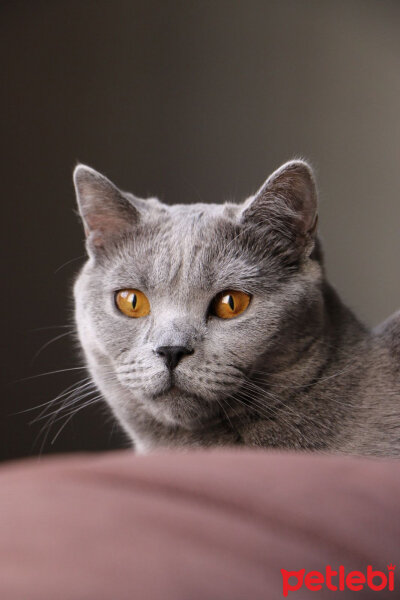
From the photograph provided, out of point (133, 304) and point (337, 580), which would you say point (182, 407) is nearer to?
point (133, 304)

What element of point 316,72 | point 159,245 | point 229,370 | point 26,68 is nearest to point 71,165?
point 26,68

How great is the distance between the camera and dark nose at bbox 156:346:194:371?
3.51 ft

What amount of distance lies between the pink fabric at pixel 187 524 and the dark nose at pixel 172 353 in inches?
21.6

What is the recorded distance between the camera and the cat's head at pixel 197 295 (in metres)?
1.10

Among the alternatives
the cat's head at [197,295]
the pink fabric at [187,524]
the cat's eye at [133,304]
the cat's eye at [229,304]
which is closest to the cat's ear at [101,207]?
the cat's head at [197,295]

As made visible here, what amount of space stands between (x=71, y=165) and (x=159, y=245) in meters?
1.38

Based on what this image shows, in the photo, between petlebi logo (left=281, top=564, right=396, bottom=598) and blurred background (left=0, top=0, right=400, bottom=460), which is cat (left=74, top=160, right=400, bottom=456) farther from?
blurred background (left=0, top=0, right=400, bottom=460)

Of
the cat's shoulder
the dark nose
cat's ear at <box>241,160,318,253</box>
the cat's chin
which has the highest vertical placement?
cat's ear at <box>241,160,318,253</box>

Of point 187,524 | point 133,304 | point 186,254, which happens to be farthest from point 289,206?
point 187,524

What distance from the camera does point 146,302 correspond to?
120 cm

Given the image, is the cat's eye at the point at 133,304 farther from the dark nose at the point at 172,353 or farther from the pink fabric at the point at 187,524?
the pink fabric at the point at 187,524

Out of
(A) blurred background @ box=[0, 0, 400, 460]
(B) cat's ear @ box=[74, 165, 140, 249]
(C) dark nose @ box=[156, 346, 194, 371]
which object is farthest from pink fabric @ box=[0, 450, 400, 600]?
(A) blurred background @ box=[0, 0, 400, 460]

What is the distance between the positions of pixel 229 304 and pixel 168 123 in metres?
1.52

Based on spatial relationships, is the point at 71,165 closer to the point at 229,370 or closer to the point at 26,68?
the point at 26,68
